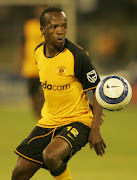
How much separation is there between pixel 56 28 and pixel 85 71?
0.56 metres

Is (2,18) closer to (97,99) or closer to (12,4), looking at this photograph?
(12,4)

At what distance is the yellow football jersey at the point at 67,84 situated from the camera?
554 centimetres

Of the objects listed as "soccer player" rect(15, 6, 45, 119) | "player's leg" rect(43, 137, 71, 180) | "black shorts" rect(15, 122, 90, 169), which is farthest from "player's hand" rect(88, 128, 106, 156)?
"soccer player" rect(15, 6, 45, 119)

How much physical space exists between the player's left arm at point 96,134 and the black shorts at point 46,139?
5.2 inches

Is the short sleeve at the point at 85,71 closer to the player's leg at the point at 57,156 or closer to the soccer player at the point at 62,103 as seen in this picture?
the soccer player at the point at 62,103

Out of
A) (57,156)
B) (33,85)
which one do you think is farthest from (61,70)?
(33,85)

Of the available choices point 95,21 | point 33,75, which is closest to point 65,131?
point 33,75

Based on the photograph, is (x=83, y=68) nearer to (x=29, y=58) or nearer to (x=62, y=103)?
(x=62, y=103)

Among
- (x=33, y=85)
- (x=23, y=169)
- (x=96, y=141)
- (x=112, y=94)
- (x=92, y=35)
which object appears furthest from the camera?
(x=92, y=35)

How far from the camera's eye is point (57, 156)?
5.24 meters

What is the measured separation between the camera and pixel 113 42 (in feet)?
61.9

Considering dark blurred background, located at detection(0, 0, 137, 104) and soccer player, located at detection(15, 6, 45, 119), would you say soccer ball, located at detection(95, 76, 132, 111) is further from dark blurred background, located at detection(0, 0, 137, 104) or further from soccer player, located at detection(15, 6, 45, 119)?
dark blurred background, located at detection(0, 0, 137, 104)

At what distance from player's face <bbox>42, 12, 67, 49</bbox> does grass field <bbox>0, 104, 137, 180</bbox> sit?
2.41 meters

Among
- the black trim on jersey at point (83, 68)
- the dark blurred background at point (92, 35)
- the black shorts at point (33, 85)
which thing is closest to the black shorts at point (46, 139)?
the black trim on jersey at point (83, 68)
